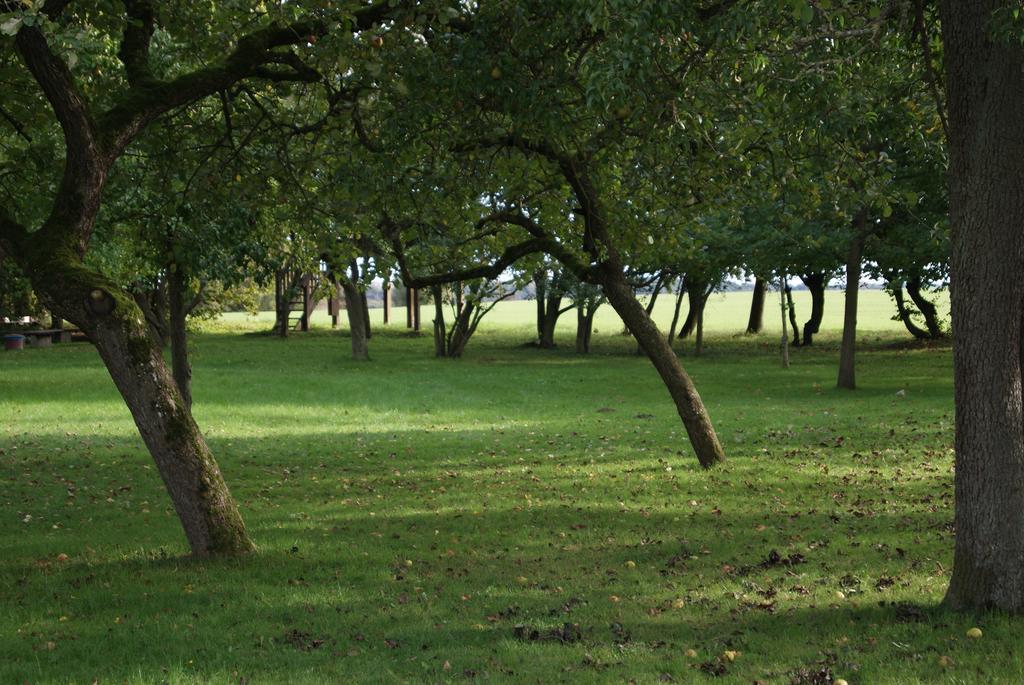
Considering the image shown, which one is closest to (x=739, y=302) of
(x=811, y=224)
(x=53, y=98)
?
(x=811, y=224)

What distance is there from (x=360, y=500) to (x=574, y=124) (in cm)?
556

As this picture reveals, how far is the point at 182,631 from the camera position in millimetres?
6914

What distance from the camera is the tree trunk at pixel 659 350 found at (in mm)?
13766

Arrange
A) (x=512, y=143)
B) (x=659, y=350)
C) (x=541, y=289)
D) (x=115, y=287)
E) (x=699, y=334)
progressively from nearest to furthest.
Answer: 1. (x=115, y=287)
2. (x=512, y=143)
3. (x=659, y=350)
4. (x=699, y=334)
5. (x=541, y=289)

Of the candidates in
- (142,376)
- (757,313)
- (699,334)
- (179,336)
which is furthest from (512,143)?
(757,313)

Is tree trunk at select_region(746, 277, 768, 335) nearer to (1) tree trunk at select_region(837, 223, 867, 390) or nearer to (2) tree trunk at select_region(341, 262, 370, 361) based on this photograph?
(2) tree trunk at select_region(341, 262, 370, 361)

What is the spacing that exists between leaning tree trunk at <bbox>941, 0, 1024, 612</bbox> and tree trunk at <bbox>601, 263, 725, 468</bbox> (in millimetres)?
7126

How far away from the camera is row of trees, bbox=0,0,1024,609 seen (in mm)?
6543

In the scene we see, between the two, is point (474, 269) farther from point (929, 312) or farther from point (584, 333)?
point (929, 312)

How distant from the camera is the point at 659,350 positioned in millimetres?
13859

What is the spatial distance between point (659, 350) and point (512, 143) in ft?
13.2

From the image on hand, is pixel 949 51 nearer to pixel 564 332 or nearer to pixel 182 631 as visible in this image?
pixel 182 631

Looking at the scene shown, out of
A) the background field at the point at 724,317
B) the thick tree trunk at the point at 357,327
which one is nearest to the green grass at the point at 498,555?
the thick tree trunk at the point at 357,327

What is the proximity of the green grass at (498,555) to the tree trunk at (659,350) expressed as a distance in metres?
0.73
